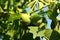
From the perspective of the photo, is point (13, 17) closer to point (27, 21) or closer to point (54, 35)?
point (27, 21)

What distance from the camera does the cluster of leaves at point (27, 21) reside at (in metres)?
3.00

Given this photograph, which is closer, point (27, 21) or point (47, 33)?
point (47, 33)

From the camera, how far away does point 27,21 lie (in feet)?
10.3

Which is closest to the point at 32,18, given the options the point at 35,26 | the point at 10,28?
the point at 35,26

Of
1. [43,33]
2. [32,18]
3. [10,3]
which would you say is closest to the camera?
[43,33]

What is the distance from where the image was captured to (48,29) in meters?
3.00

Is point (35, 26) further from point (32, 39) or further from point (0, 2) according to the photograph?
point (0, 2)

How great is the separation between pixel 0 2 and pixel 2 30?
1.28ft

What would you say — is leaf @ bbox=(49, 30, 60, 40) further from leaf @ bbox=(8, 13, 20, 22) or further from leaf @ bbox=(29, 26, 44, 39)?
leaf @ bbox=(8, 13, 20, 22)

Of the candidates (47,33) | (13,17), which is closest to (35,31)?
(47,33)

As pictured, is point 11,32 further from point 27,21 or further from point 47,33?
point 47,33

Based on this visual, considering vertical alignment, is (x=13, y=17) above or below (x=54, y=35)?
above

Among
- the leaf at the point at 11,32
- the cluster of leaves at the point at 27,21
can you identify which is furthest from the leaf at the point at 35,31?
the leaf at the point at 11,32

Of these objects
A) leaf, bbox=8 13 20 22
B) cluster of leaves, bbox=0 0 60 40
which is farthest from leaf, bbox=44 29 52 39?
leaf, bbox=8 13 20 22
